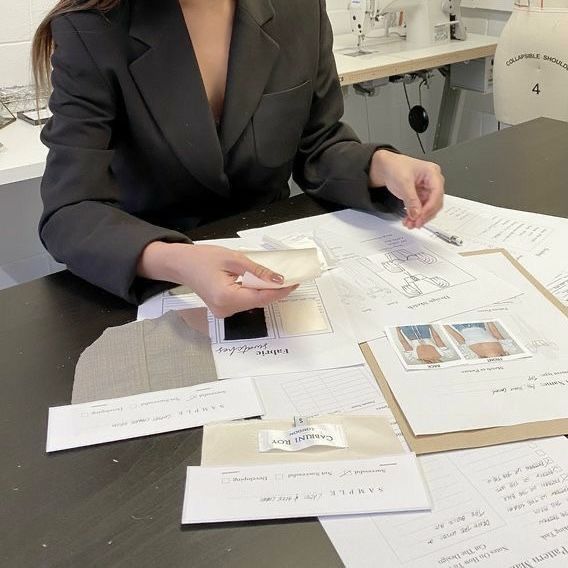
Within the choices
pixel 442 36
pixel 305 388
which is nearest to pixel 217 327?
pixel 305 388

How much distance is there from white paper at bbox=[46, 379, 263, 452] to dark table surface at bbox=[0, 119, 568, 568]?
0.01 m

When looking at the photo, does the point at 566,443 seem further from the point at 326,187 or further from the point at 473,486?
the point at 326,187

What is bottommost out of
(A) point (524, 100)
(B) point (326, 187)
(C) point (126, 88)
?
(A) point (524, 100)

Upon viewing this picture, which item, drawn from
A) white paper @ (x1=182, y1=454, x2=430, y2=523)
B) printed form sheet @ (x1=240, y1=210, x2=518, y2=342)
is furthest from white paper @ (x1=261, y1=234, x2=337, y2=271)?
white paper @ (x1=182, y1=454, x2=430, y2=523)

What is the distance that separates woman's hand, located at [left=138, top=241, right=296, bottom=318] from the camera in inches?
27.3

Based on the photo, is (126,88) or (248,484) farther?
(126,88)

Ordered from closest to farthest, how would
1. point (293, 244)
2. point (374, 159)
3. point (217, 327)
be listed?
point (217, 327), point (293, 244), point (374, 159)

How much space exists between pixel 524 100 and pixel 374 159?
4.44ft

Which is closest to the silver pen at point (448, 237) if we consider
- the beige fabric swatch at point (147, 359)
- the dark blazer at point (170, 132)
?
the dark blazer at point (170, 132)

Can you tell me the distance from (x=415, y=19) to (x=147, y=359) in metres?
2.06

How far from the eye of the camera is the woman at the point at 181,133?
86 centimetres

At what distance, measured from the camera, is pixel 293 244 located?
0.93 meters

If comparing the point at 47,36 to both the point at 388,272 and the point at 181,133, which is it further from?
the point at 388,272

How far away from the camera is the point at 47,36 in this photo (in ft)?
3.20
